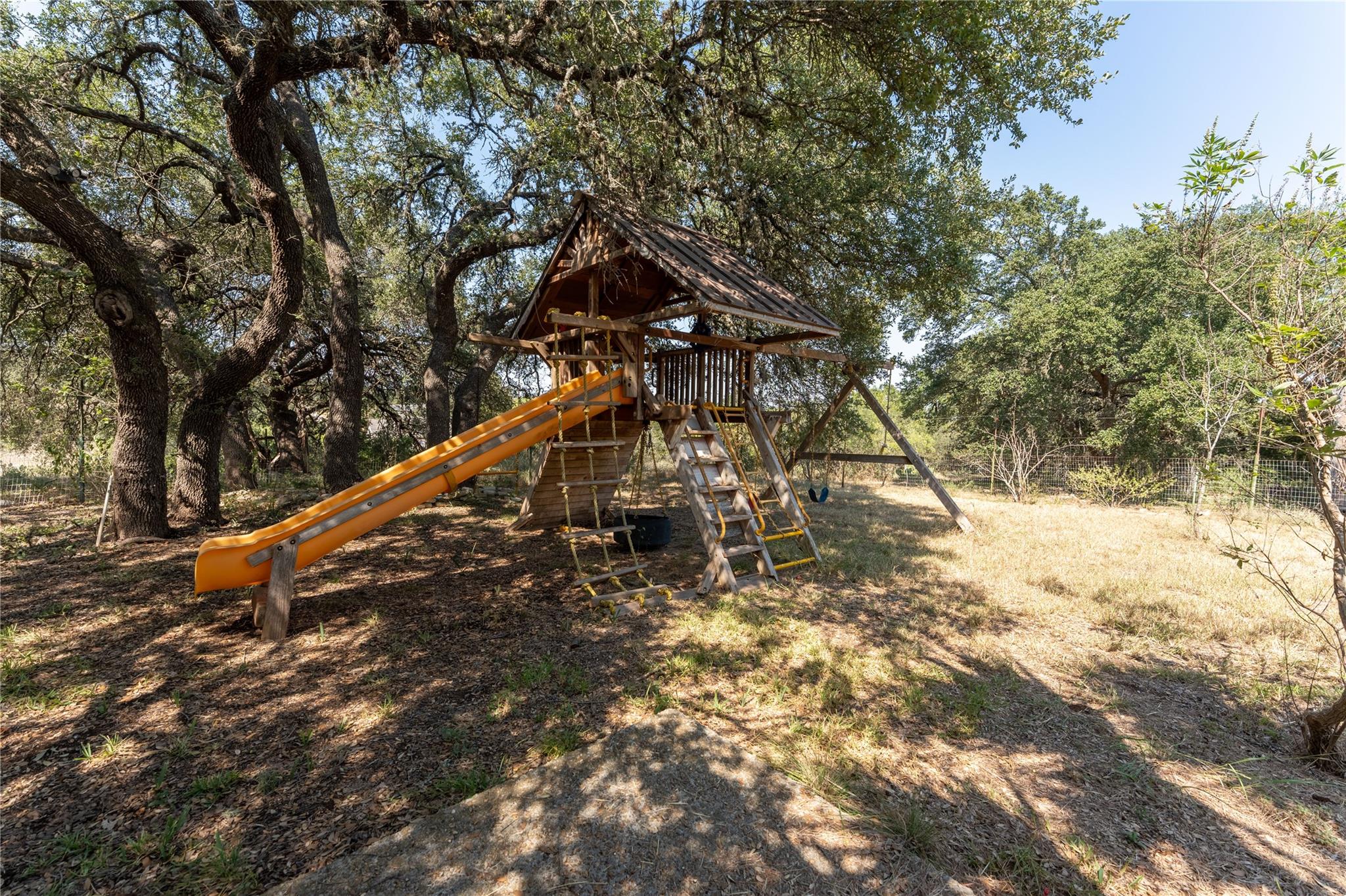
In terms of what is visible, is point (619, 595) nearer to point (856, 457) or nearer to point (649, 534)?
point (649, 534)

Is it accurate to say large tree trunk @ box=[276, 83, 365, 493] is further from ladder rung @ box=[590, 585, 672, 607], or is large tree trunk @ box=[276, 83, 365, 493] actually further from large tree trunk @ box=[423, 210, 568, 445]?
ladder rung @ box=[590, 585, 672, 607]

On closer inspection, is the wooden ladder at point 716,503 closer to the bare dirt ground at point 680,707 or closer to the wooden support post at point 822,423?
the bare dirt ground at point 680,707

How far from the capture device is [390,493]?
4.96m

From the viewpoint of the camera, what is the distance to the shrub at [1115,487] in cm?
1452

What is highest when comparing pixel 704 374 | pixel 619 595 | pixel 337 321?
pixel 337 321

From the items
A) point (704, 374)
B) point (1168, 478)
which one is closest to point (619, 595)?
point (704, 374)

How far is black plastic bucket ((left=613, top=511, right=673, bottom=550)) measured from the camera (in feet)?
25.4

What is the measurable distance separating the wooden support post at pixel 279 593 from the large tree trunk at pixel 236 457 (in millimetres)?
9183

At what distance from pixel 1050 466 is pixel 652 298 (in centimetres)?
1727

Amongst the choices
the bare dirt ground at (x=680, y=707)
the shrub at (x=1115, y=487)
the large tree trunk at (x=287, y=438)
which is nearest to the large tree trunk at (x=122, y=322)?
the bare dirt ground at (x=680, y=707)

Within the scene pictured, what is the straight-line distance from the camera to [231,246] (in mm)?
10250

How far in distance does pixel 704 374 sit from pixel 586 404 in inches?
83.5

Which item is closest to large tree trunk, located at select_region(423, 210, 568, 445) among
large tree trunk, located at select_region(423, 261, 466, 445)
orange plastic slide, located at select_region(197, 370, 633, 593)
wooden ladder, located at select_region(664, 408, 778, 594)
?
large tree trunk, located at select_region(423, 261, 466, 445)

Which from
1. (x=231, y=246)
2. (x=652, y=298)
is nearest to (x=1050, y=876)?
(x=652, y=298)
